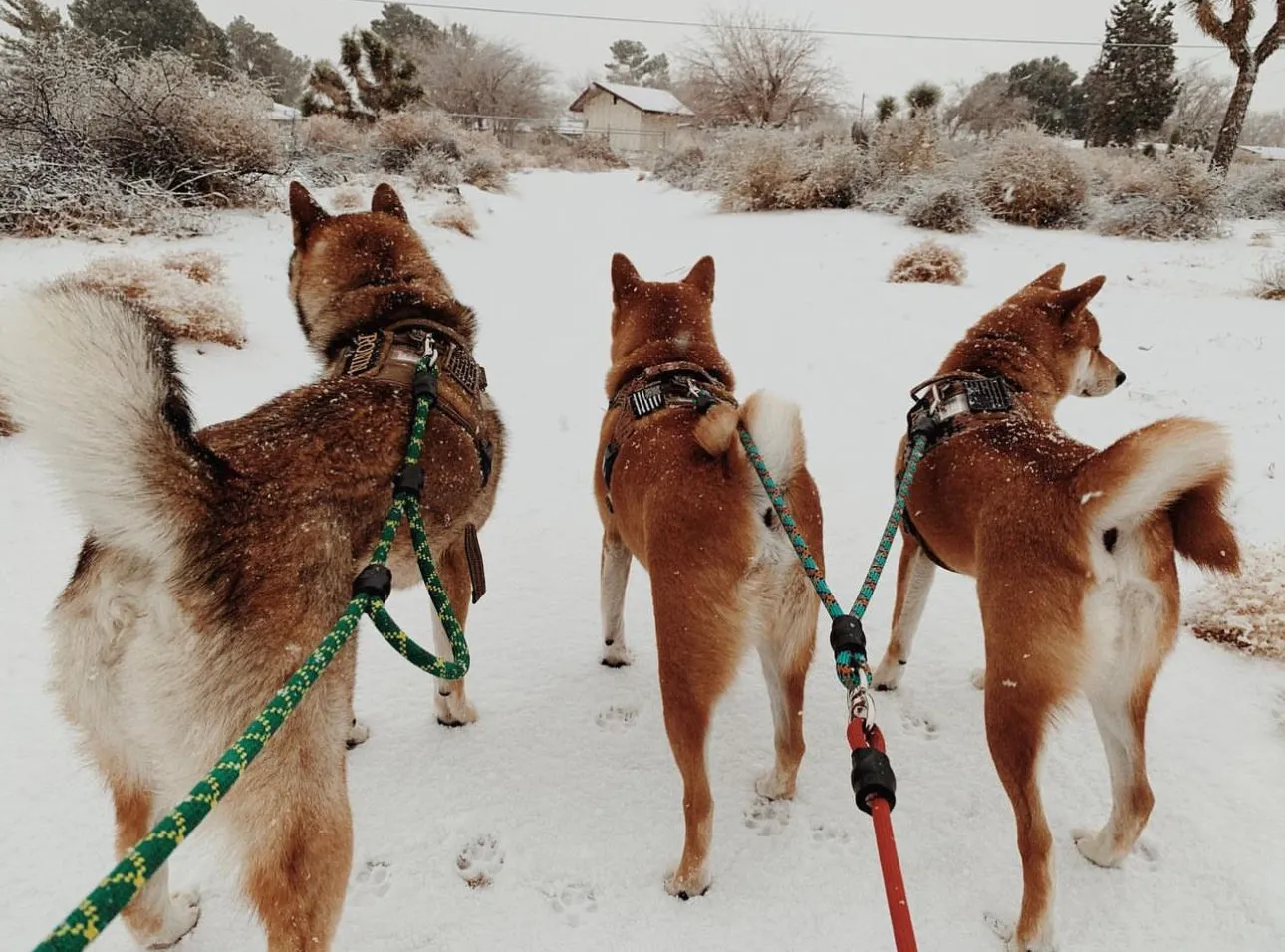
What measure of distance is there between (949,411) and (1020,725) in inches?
47.9

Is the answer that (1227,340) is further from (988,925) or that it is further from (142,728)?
(142,728)

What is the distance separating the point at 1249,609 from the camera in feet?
10.2

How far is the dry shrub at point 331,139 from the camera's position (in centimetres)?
1847

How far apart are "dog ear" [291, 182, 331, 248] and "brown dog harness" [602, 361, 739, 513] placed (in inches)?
67.3

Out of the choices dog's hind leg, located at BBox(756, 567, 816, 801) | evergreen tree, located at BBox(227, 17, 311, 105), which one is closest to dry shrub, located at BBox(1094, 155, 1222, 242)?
dog's hind leg, located at BBox(756, 567, 816, 801)

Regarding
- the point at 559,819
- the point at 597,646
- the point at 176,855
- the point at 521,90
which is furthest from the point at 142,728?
the point at 521,90

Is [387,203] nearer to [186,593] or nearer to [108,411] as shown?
[108,411]

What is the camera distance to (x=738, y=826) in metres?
2.37

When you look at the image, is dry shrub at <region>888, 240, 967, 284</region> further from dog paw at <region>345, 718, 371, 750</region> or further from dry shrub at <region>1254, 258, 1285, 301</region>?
dog paw at <region>345, 718, 371, 750</region>

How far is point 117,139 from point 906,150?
51.6ft

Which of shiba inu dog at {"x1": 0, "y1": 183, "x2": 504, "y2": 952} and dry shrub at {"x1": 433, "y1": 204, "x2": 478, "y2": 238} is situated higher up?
dry shrub at {"x1": 433, "y1": 204, "x2": 478, "y2": 238}

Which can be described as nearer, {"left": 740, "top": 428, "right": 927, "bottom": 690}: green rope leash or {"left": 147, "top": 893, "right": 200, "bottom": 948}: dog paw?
{"left": 740, "top": 428, "right": 927, "bottom": 690}: green rope leash

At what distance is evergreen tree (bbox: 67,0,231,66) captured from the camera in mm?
31547

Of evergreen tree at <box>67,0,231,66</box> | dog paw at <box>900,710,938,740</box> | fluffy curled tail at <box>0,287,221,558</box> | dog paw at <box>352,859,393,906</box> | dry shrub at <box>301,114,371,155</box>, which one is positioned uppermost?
evergreen tree at <box>67,0,231,66</box>
